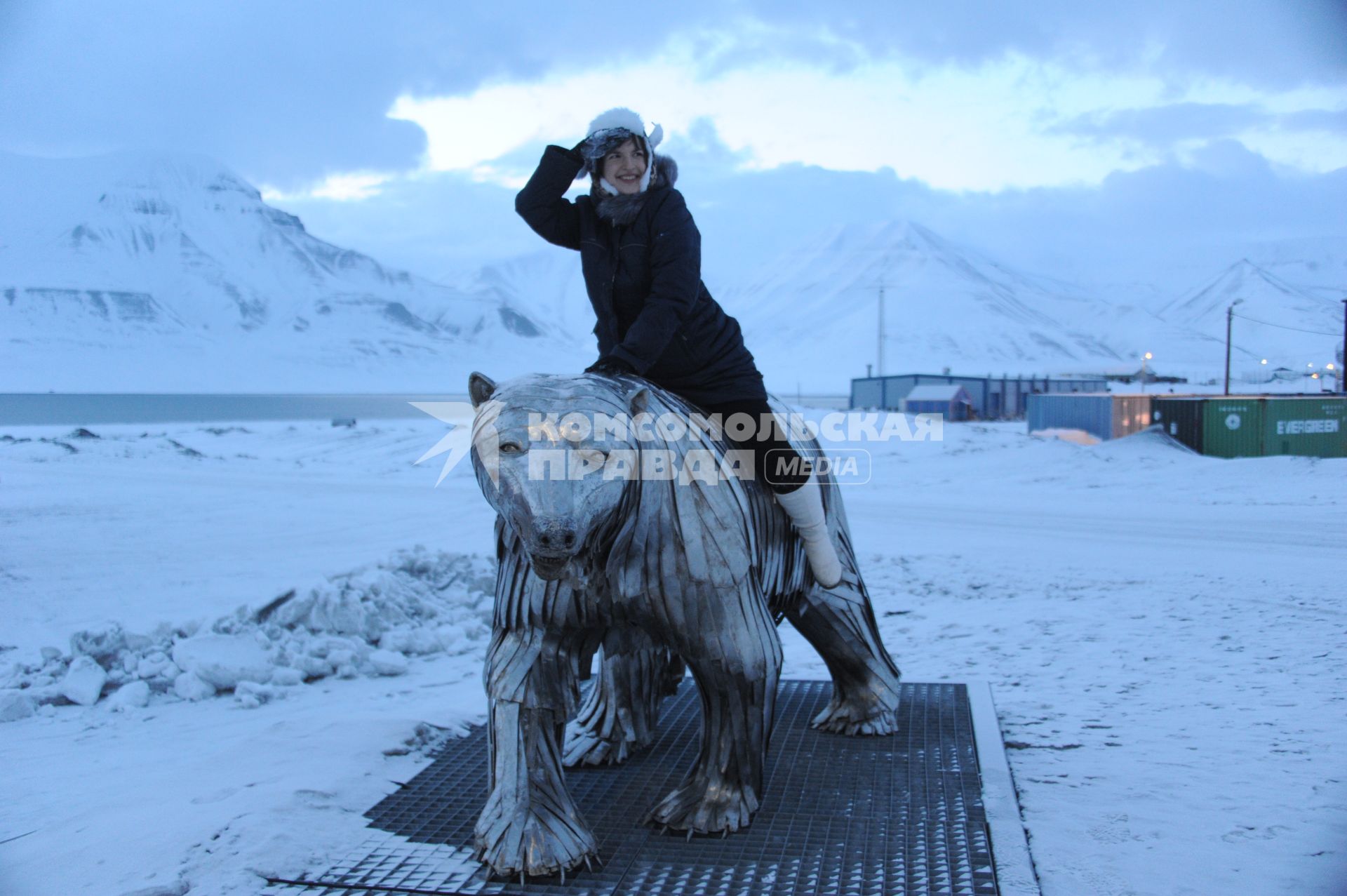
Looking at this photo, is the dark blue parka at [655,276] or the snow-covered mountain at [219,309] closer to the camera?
the dark blue parka at [655,276]

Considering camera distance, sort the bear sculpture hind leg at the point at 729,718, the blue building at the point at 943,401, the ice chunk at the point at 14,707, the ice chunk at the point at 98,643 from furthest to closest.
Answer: the blue building at the point at 943,401 < the ice chunk at the point at 98,643 < the ice chunk at the point at 14,707 < the bear sculpture hind leg at the point at 729,718

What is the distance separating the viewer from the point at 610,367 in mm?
2570

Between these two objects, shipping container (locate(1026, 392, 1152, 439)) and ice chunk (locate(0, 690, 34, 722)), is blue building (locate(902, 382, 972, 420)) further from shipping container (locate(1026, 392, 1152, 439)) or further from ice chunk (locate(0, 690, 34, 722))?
ice chunk (locate(0, 690, 34, 722))

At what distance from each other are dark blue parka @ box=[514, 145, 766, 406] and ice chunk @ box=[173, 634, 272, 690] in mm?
2867

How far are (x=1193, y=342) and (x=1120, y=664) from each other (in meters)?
119

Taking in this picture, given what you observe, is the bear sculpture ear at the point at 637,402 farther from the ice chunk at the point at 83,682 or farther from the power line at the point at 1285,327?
the power line at the point at 1285,327

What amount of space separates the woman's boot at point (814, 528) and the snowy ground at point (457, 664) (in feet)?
3.24

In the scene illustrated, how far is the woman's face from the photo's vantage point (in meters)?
2.79

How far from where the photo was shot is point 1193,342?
109 meters

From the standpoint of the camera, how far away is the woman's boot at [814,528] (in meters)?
3.04

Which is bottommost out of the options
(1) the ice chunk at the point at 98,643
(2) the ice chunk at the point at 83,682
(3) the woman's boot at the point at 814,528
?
(2) the ice chunk at the point at 83,682

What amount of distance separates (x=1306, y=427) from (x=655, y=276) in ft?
63.7

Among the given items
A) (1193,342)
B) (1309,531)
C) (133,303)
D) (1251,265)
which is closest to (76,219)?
(133,303)

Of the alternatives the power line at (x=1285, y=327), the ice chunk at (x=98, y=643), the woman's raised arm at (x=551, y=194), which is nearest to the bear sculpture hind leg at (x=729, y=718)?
the woman's raised arm at (x=551, y=194)
